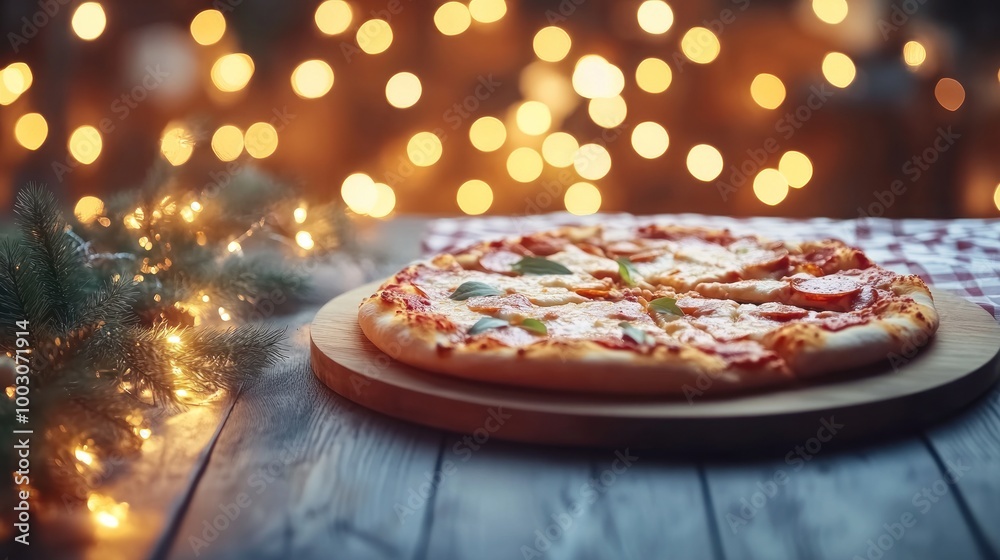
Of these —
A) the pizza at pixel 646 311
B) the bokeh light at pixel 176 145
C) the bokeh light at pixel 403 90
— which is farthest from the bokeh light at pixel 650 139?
the bokeh light at pixel 176 145

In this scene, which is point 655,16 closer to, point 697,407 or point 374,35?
point 374,35

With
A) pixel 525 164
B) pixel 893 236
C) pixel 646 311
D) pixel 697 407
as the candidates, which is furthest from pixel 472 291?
pixel 525 164

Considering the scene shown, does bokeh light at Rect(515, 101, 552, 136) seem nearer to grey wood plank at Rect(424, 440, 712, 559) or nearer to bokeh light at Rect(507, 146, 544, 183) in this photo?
bokeh light at Rect(507, 146, 544, 183)

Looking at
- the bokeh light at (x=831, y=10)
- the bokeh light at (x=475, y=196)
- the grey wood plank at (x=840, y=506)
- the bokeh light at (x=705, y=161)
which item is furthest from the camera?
the bokeh light at (x=475, y=196)

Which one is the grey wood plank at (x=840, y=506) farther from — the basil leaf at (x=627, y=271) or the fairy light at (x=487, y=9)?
the fairy light at (x=487, y=9)

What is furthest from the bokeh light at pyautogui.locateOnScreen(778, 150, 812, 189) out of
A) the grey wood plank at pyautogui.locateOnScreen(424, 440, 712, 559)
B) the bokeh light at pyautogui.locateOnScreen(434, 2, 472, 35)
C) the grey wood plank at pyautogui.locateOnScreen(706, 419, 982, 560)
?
the grey wood plank at pyautogui.locateOnScreen(424, 440, 712, 559)
